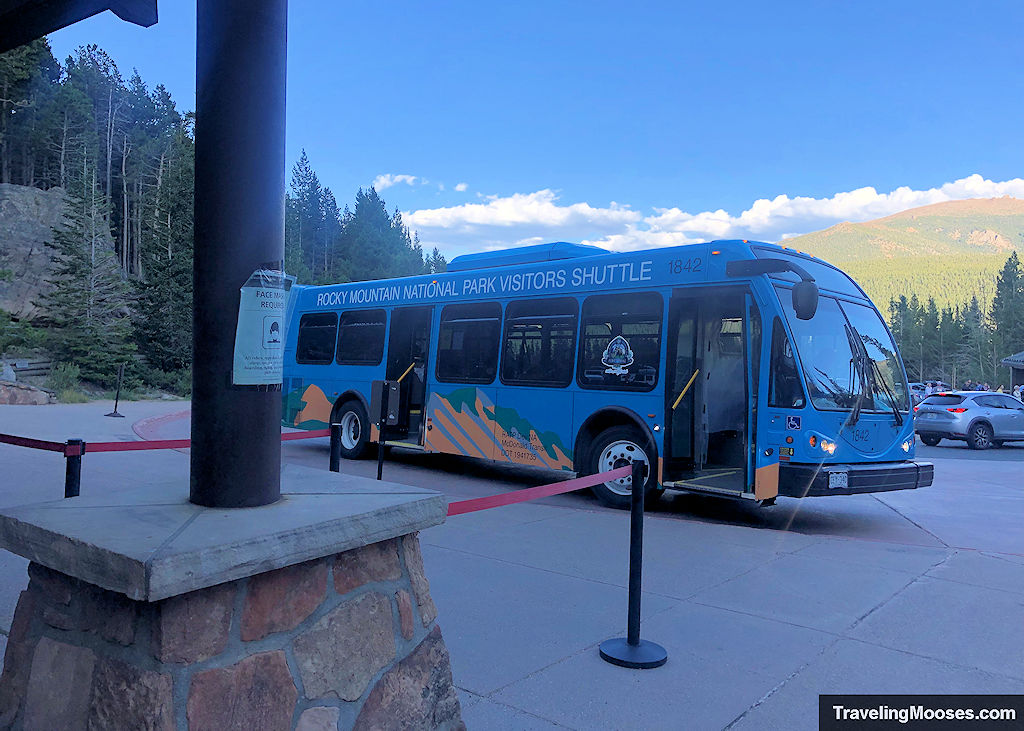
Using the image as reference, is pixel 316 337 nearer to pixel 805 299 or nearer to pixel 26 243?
pixel 805 299

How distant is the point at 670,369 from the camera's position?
342 inches

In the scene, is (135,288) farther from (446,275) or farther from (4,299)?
(446,275)

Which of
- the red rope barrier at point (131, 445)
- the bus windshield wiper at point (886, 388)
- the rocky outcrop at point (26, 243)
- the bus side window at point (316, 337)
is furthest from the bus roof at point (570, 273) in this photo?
→ the rocky outcrop at point (26, 243)

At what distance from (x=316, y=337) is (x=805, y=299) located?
9.42 metres

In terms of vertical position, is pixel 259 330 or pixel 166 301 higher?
pixel 166 301

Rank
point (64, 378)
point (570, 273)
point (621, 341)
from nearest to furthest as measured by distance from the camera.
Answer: point (621, 341) → point (570, 273) → point (64, 378)

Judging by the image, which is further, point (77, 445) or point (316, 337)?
point (316, 337)

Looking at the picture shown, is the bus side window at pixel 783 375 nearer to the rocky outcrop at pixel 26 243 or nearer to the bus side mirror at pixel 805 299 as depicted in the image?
the bus side mirror at pixel 805 299

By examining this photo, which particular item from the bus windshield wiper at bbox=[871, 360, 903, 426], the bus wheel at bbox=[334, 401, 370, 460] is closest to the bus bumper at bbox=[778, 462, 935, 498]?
the bus windshield wiper at bbox=[871, 360, 903, 426]

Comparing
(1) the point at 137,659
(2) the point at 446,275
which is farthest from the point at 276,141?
(2) the point at 446,275

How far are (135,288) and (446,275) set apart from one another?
33.5 m

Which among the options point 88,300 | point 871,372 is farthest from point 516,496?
point 88,300

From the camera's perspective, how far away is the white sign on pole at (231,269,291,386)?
2.73 meters

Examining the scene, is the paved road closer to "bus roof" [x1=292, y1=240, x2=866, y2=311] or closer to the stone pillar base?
the stone pillar base
